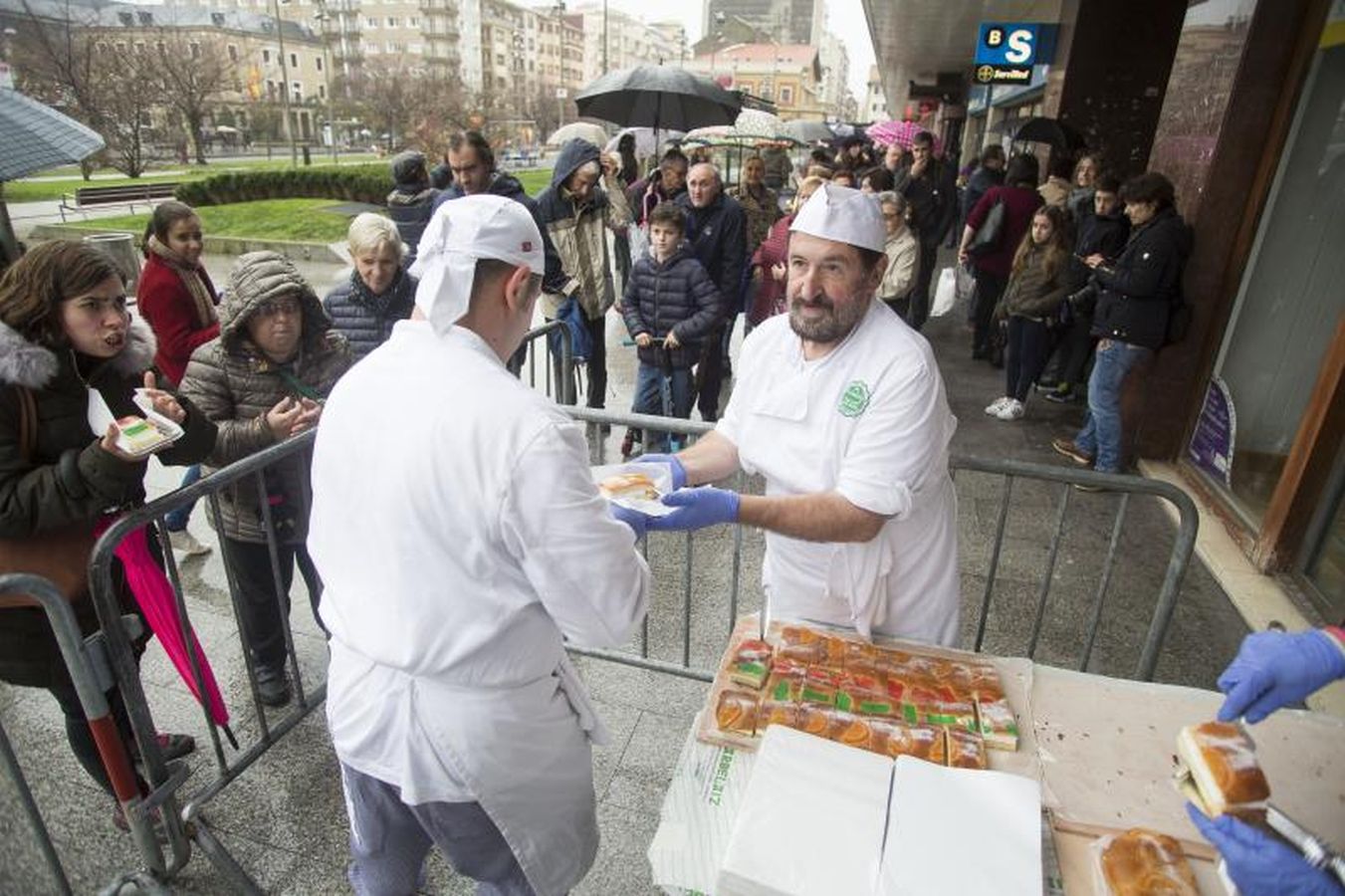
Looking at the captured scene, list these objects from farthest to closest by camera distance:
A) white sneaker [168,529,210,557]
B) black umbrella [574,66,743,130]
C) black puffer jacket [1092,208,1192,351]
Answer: black umbrella [574,66,743,130] < black puffer jacket [1092,208,1192,351] < white sneaker [168,529,210,557]

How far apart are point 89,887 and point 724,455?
2.64m

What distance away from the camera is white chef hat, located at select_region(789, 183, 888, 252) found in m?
2.21

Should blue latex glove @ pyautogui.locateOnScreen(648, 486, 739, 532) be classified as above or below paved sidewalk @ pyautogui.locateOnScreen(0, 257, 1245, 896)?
above

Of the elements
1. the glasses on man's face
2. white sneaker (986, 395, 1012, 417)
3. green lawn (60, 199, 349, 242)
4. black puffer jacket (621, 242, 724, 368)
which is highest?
the glasses on man's face

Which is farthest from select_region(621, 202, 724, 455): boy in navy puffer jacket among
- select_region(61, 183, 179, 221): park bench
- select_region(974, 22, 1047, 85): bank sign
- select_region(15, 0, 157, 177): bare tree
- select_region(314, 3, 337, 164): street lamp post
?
select_region(314, 3, 337, 164): street lamp post

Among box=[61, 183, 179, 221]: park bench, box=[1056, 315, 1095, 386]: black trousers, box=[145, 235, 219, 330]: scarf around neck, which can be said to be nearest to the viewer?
box=[145, 235, 219, 330]: scarf around neck

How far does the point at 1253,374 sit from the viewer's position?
550 cm

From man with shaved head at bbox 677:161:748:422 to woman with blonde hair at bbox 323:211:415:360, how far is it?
9.07 ft

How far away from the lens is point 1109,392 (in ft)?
19.3

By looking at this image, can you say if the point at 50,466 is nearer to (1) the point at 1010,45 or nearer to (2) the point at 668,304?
(2) the point at 668,304

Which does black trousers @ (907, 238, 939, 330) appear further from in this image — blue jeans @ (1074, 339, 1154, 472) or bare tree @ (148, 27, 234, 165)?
bare tree @ (148, 27, 234, 165)

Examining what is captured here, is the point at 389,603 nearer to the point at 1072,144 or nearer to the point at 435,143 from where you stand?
the point at 1072,144

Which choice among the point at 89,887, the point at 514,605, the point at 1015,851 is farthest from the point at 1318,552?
the point at 89,887

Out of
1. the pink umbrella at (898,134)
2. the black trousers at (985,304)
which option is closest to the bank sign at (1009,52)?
the pink umbrella at (898,134)
